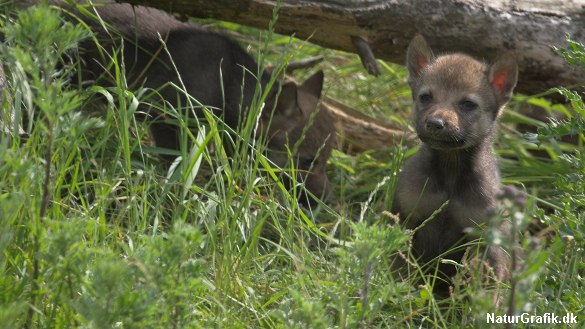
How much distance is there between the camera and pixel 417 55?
14.8 feet

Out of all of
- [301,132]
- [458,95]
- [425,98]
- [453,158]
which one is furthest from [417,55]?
[301,132]

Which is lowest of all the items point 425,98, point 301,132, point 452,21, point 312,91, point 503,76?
point 301,132

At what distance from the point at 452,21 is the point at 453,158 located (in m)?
0.92

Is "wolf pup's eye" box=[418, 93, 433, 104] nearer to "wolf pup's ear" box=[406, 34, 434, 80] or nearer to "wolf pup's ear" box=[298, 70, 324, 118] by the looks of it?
"wolf pup's ear" box=[406, 34, 434, 80]

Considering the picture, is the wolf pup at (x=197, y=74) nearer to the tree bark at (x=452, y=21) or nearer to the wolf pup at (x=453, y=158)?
the tree bark at (x=452, y=21)

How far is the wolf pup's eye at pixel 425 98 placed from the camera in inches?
169

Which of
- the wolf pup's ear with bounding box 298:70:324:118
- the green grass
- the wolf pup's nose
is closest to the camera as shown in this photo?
the green grass

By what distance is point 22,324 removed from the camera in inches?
105

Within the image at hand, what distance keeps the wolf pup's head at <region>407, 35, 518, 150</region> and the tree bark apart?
1.10 feet

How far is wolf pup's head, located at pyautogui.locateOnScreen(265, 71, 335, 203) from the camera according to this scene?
524 centimetres

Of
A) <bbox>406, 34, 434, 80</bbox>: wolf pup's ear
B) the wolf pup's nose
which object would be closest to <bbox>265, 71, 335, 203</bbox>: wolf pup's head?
<bbox>406, 34, 434, 80</bbox>: wolf pup's ear

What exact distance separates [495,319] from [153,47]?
121 inches

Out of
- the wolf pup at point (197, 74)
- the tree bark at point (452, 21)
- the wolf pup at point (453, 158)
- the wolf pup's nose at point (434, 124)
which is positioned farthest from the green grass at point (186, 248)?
the tree bark at point (452, 21)

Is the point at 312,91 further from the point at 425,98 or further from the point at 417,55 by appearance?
the point at 425,98
